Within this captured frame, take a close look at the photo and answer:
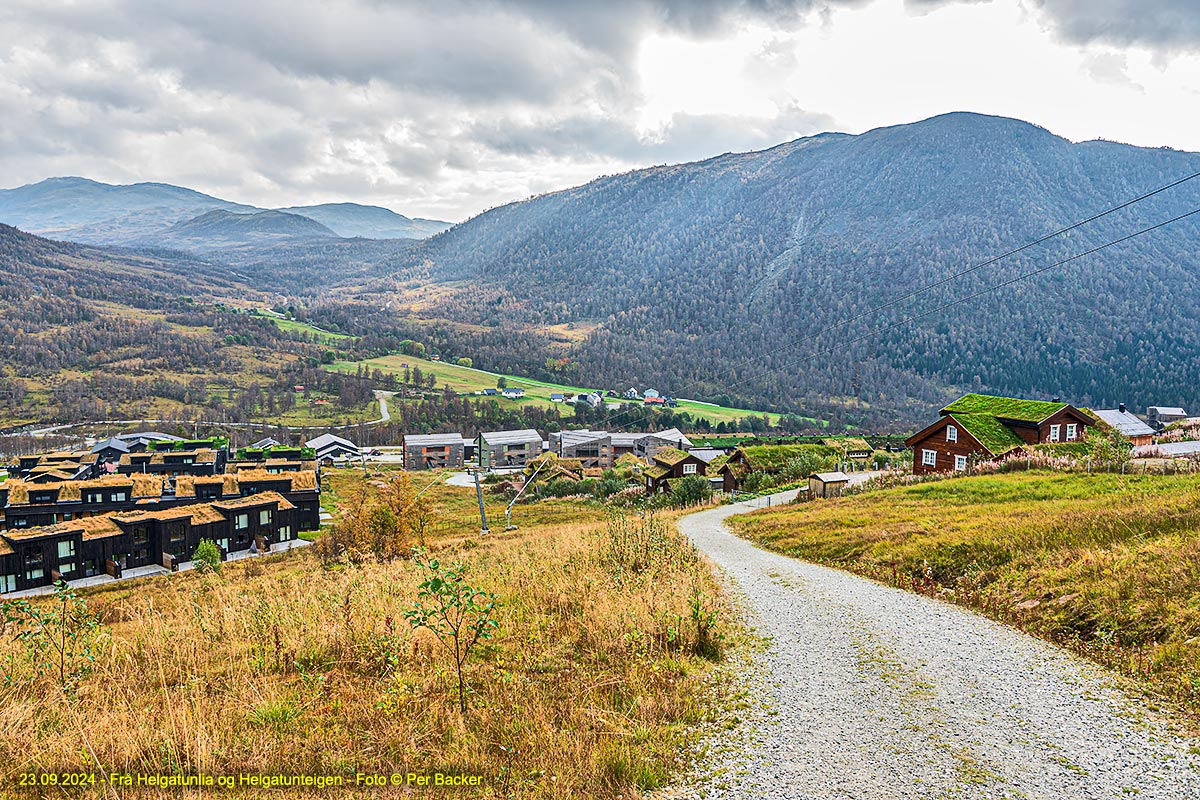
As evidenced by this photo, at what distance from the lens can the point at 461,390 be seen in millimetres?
152000

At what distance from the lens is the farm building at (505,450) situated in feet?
324

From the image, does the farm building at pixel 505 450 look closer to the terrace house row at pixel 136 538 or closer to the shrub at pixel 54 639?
the terrace house row at pixel 136 538

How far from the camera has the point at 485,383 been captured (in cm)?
16588

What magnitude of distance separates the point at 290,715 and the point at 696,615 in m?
4.11

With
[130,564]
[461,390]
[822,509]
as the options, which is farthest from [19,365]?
[822,509]

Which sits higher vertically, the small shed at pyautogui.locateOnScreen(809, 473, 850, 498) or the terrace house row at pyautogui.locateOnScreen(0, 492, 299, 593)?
the small shed at pyautogui.locateOnScreen(809, 473, 850, 498)

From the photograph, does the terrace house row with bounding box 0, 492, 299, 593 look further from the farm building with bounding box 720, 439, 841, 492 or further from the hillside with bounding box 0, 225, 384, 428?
the hillside with bounding box 0, 225, 384, 428

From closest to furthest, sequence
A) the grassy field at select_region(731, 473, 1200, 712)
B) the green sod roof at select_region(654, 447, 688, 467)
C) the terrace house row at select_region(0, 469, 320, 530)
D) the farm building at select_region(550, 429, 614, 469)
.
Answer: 1. the grassy field at select_region(731, 473, 1200, 712)
2. the terrace house row at select_region(0, 469, 320, 530)
3. the green sod roof at select_region(654, 447, 688, 467)
4. the farm building at select_region(550, 429, 614, 469)

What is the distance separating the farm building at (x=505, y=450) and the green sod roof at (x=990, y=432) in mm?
74817

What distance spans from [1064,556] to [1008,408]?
84.7ft

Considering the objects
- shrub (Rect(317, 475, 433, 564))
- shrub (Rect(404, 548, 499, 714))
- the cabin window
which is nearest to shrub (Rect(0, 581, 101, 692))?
shrub (Rect(404, 548, 499, 714))

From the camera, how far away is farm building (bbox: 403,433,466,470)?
97.6m

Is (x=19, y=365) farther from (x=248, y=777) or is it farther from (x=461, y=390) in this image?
(x=248, y=777)

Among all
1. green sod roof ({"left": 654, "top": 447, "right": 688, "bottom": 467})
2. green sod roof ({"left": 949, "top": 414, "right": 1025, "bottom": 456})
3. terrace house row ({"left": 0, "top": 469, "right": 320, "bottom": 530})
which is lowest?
terrace house row ({"left": 0, "top": 469, "right": 320, "bottom": 530})
